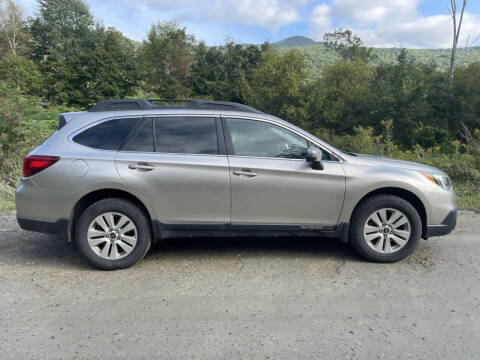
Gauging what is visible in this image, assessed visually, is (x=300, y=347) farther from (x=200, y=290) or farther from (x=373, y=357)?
(x=200, y=290)

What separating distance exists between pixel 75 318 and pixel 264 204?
2154 millimetres

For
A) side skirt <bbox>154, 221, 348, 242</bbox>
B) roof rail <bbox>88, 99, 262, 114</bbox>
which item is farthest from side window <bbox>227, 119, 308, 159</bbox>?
side skirt <bbox>154, 221, 348, 242</bbox>

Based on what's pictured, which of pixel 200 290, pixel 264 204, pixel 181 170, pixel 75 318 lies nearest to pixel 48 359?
pixel 75 318

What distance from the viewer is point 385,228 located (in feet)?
14.6

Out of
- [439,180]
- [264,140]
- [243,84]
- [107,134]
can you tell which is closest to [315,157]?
[264,140]

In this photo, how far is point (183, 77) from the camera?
6750cm

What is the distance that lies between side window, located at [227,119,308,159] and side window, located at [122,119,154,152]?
90 cm

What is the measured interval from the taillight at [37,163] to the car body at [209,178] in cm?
3

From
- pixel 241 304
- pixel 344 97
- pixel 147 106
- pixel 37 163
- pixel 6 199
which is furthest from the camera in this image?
pixel 344 97

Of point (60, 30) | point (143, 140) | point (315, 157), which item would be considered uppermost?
point (60, 30)

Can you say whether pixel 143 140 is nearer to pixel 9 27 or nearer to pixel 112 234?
pixel 112 234

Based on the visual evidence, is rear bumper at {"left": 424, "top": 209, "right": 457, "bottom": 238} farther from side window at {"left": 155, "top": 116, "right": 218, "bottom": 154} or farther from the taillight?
the taillight

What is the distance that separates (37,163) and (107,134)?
785 mm

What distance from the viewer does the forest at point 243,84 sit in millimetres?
10984
